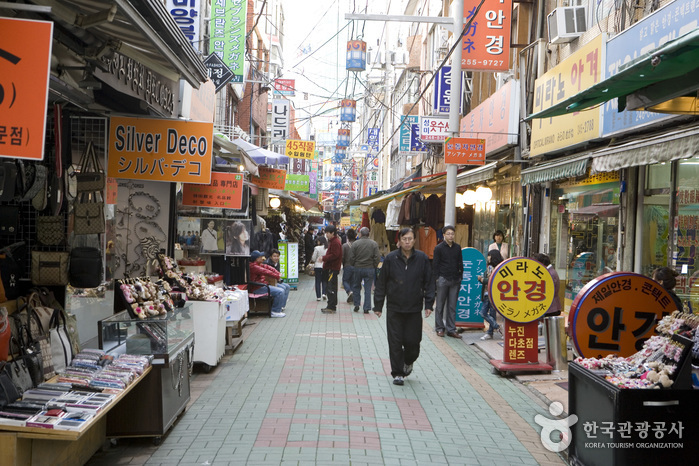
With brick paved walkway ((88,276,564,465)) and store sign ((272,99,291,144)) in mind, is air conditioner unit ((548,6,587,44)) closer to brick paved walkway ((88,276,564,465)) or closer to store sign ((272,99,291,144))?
brick paved walkway ((88,276,564,465))

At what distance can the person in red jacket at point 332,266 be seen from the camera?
1605 cm

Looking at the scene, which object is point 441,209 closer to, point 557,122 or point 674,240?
point 557,122

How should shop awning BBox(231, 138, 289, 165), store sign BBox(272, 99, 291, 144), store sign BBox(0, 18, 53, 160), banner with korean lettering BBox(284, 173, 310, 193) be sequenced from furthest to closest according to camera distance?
1. store sign BBox(272, 99, 291, 144)
2. banner with korean lettering BBox(284, 173, 310, 193)
3. shop awning BBox(231, 138, 289, 165)
4. store sign BBox(0, 18, 53, 160)

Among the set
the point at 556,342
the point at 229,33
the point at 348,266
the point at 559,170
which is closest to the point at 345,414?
the point at 556,342

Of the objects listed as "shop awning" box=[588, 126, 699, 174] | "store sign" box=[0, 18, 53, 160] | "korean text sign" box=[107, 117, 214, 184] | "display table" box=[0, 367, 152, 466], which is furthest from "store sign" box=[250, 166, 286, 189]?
"store sign" box=[0, 18, 53, 160]

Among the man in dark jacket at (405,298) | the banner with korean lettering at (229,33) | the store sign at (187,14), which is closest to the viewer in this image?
the man in dark jacket at (405,298)

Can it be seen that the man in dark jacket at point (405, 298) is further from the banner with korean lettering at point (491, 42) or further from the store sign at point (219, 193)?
the banner with korean lettering at point (491, 42)

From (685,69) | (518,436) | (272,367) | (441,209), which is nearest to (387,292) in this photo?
(272,367)

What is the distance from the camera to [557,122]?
40.7ft

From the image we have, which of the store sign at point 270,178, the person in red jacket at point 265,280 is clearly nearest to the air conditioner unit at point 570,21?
the person in red jacket at point 265,280

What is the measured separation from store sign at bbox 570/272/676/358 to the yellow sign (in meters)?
5.00

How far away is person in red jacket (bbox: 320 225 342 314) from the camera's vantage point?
16.0 meters

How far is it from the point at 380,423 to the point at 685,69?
4318 millimetres

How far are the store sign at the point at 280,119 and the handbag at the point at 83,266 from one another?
80.6 feet
